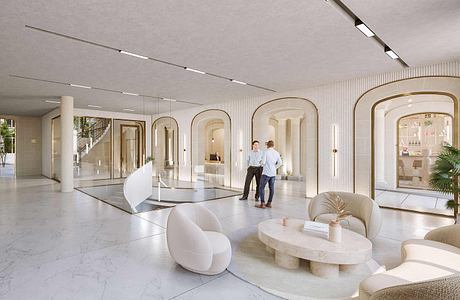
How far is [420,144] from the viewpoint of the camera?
12562mm

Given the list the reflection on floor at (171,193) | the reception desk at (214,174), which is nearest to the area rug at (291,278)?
the reflection on floor at (171,193)

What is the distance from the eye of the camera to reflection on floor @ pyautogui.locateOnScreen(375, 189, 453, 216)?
632 cm

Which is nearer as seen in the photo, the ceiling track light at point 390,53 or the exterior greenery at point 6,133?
the ceiling track light at point 390,53

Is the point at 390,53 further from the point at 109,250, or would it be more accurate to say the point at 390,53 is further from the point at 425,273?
the point at 109,250

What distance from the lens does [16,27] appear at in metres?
3.73

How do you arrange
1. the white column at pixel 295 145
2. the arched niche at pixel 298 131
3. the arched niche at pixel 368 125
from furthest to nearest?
the white column at pixel 295 145, the arched niche at pixel 298 131, the arched niche at pixel 368 125

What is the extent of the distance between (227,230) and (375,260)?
7.55 feet

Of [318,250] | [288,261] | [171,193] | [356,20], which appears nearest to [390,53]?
[356,20]

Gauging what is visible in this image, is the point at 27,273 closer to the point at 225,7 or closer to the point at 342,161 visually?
the point at 225,7

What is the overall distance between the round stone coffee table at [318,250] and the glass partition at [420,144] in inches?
350

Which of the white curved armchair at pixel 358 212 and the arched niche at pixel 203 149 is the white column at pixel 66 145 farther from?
the white curved armchair at pixel 358 212

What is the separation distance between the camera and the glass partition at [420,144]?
10719 millimetres

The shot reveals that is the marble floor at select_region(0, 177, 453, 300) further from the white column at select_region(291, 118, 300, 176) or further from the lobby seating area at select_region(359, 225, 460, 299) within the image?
the white column at select_region(291, 118, 300, 176)

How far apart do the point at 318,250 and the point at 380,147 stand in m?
8.66
